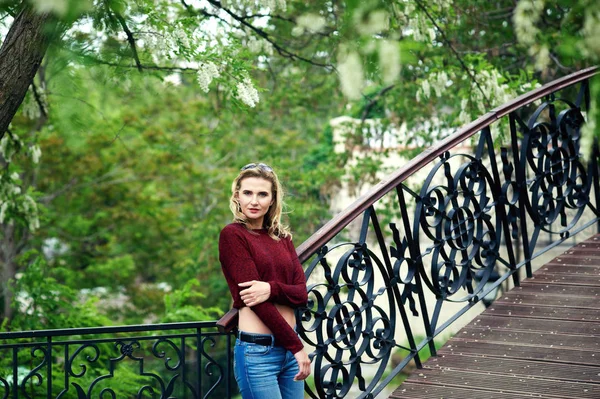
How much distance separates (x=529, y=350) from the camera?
4.43 m

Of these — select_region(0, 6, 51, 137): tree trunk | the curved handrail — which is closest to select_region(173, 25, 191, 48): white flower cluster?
select_region(0, 6, 51, 137): tree trunk

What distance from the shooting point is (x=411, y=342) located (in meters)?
4.59

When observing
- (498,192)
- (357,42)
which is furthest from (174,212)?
(357,42)

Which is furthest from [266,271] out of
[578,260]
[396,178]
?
[578,260]

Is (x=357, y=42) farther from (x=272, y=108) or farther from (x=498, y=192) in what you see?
(x=272, y=108)

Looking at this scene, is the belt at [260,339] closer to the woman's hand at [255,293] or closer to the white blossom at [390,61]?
the woman's hand at [255,293]

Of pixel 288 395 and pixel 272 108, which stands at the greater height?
pixel 272 108

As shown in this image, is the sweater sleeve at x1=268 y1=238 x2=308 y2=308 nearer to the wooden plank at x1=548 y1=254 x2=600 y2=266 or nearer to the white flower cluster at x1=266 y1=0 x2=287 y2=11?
the wooden plank at x1=548 y1=254 x2=600 y2=266

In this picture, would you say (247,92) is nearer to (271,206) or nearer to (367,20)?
(271,206)

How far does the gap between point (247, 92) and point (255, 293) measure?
9.67ft

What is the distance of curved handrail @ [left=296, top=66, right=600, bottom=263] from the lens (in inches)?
155

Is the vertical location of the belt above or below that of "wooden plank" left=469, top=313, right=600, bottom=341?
above

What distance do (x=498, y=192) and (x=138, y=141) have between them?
43.5 ft

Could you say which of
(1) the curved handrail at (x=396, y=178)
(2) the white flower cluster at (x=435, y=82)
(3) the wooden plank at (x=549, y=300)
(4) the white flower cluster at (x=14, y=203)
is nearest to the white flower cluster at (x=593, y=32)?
(1) the curved handrail at (x=396, y=178)
